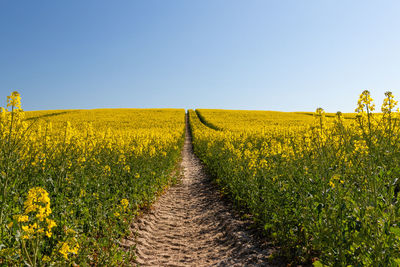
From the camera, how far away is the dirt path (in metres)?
5.14

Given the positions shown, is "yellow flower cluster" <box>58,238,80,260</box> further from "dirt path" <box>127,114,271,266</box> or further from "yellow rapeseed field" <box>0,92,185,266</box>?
"dirt path" <box>127,114,271,266</box>

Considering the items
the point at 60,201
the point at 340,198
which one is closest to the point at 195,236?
the point at 60,201

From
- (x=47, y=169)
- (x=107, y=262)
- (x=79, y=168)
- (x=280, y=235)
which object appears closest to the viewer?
(x=107, y=262)

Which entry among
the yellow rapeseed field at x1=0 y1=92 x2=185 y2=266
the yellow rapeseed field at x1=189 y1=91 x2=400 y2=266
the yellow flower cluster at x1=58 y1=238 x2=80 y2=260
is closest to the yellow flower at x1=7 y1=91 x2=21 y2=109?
the yellow rapeseed field at x1=0 y1=92 x2=185 y2=266

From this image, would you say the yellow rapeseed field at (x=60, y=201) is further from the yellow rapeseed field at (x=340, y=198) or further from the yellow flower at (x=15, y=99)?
the yellow rapeseed field at (x=340, y=198)

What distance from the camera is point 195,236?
6.45 metres

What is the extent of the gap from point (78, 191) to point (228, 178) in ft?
16.9

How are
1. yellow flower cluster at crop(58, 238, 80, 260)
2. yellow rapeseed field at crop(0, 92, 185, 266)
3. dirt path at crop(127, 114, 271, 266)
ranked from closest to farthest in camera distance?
yellow flower cluster at crop(58, 238, 80, 260), yellow rapeseed field at crop(0, 92, 185, 266), dirt path at crop(127, 114, 271, 266)

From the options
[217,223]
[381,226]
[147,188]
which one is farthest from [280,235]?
[147,188]

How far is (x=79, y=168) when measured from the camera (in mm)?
6305

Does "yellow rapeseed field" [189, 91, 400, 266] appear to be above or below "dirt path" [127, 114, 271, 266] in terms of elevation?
above

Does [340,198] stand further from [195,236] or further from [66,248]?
[195,236]

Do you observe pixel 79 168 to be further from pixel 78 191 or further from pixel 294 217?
pixel 294 217

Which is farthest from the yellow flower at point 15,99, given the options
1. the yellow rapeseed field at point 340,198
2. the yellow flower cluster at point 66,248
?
the yellow rapeseed field at point 340,198
